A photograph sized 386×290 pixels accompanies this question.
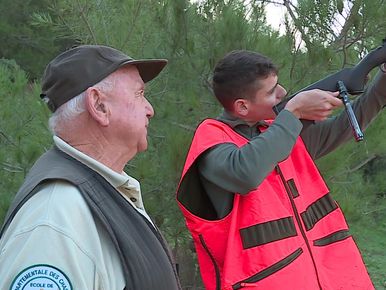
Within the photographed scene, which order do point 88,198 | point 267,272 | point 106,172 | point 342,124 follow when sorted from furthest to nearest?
point 342,124 < point 267,272 < point 106,172 < point 88,198

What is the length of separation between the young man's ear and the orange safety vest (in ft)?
0.23

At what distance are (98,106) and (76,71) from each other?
3.8 inches

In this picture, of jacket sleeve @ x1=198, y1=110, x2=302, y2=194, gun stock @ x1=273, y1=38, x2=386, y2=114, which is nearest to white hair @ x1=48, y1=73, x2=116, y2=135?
jacket sleeve @ x1=198, y1=110, x2=302, y2=194

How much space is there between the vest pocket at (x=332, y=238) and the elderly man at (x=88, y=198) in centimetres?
74

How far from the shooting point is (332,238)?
6.99 ft

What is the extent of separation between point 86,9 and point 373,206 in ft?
7.55

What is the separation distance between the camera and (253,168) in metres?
1.98

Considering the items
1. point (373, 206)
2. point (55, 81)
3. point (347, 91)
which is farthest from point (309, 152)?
point (373, 206)

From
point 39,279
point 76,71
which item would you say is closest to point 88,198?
point 39,279

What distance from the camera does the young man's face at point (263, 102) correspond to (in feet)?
7.24

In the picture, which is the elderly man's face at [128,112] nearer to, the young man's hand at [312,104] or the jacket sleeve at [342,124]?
the young man's hand at [312,104]

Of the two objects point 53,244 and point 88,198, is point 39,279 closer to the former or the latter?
point 53,244

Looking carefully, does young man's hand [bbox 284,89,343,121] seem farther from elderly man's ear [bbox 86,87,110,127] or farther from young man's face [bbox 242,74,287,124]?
elderly man's ear [bbox 86,87,110,127]

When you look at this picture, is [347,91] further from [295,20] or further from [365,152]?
[365,152]
